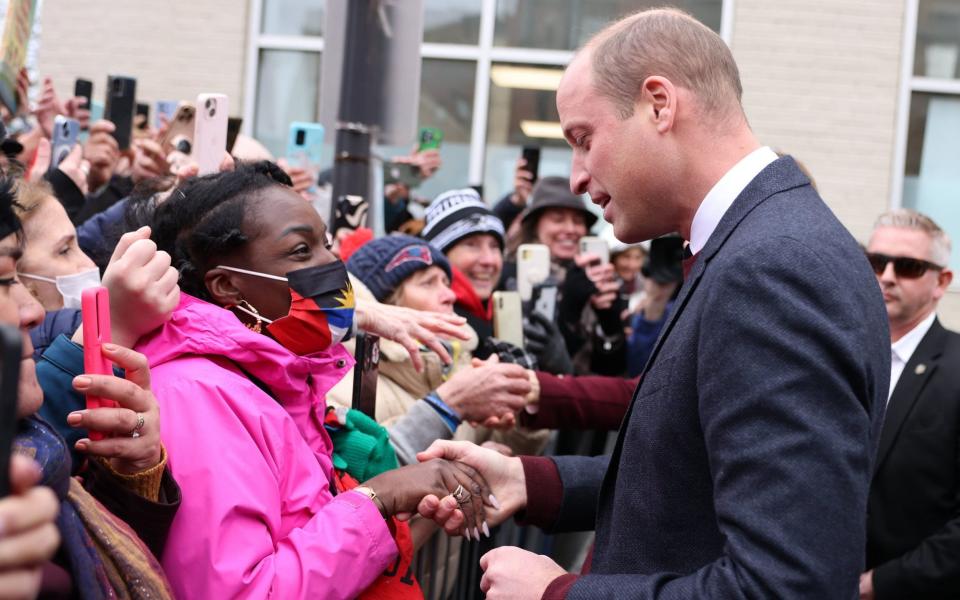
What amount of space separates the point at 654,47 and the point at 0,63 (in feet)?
7.94

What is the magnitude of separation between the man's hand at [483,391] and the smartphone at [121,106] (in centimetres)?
175

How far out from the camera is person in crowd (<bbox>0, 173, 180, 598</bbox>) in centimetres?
160

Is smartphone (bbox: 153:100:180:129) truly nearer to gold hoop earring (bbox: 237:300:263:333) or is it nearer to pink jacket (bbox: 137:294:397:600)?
gold hoop earring (bbox: 237:300:263:333)

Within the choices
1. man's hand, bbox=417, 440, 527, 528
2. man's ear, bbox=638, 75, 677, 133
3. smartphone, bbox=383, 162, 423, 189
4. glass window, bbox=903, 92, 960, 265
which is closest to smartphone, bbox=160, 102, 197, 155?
man's hand, bbox=417, 440, 527, 528

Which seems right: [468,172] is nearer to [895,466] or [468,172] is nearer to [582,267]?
[582,267]

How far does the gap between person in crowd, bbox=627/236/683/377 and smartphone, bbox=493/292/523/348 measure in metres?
2.20

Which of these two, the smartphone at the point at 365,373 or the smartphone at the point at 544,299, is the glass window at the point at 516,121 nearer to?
the smartphone at the point at 544,299

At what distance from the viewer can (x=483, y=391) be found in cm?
346

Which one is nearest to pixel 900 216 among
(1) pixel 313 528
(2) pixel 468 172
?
(1) pixel 313 528

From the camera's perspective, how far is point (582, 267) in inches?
231

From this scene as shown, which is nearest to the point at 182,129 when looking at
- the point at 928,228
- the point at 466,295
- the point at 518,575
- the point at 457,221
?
the point at 466,295

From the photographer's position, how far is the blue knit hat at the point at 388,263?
13.5ft

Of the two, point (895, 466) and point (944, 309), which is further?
point (944, 309)

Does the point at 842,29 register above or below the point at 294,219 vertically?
above
